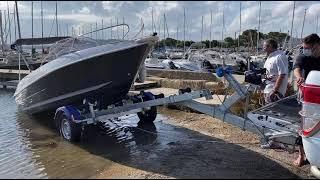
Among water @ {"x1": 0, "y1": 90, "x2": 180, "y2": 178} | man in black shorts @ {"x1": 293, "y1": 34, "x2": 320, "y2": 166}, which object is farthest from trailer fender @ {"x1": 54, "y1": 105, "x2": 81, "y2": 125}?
man in black shorts @ {"x1": 293, "y1": 34, "x2": 320, "y2": 166}

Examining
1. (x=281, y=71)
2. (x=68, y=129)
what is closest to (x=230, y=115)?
(x=281, y=71)

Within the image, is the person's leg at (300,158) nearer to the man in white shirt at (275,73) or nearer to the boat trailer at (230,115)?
the boat trailer at (230,115)

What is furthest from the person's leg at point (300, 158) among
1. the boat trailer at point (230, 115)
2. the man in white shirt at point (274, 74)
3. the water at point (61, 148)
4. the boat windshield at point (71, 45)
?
the boat windshield at point (71, 45)

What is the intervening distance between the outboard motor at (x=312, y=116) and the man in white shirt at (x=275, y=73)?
48.6 inches

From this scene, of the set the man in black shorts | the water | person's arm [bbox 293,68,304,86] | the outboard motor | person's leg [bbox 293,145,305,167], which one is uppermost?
the man in black shorts

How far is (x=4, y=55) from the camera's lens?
32.8 meters

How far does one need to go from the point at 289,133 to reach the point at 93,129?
5170 mm

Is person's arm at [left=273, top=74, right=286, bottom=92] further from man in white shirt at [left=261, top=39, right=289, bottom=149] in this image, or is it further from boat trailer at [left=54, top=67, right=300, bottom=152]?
boat trailer at [left=54, top=67, right=300, bottom=152]

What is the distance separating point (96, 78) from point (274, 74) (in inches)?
162

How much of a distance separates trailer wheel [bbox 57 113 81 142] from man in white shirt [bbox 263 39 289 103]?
3799 millimetres

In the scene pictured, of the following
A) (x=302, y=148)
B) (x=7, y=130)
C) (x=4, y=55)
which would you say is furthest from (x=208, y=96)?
(x=4, y=55)

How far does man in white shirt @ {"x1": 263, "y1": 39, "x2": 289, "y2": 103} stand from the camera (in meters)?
6.94

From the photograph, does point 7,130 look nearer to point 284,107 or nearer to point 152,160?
point 152,160

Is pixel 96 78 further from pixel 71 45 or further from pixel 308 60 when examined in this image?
pixel 308 60
